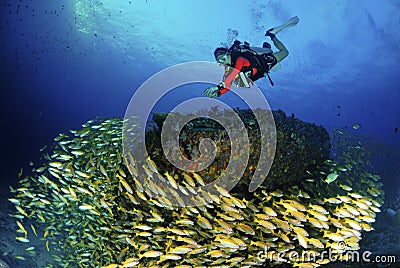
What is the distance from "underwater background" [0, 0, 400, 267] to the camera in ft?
86.8

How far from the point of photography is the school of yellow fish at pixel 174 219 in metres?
5.38

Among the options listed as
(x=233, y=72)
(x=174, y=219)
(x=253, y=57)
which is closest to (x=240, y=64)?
(x=233, y=72)

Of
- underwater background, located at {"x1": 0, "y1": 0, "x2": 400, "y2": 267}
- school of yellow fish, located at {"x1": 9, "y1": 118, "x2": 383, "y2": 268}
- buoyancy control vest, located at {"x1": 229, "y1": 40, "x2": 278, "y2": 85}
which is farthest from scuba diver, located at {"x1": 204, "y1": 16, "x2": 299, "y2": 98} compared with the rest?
underwater background, located at {"x1": 0, "y1": 0, "x2": 400, "y2": 267}

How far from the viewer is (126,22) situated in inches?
1325

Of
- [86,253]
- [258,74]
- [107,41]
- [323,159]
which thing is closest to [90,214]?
[86,253]

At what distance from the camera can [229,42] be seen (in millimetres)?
37188

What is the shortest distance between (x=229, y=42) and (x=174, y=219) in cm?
3400

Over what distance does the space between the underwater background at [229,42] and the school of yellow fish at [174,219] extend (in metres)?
8.35

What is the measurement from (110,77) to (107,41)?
728 inches

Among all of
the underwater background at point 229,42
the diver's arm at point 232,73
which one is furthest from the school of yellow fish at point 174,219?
the underwater background at point 229,42

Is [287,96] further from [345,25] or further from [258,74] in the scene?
[258,74]

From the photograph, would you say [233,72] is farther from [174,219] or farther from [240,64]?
[174,219]

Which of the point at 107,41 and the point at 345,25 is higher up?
the point at 107,41

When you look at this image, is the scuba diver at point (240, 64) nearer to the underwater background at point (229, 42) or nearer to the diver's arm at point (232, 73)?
the diver's arm at point (232, 73)
